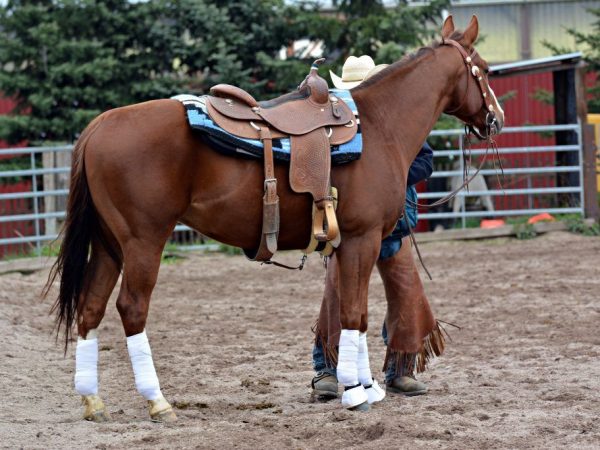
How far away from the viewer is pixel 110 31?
50.7ft

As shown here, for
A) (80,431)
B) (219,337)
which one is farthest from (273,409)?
(219,337)

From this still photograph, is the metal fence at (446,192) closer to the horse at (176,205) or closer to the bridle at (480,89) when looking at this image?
the bridle at (480,89)

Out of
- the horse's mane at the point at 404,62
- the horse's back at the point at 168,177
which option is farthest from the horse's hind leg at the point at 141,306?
the horse's mane at the point at 404,62

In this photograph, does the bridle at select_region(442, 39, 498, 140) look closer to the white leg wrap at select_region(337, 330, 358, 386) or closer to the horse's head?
the horse's head

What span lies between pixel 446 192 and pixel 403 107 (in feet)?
30.4

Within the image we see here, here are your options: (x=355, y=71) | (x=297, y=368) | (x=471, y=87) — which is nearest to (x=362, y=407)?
(x=297, y=368)

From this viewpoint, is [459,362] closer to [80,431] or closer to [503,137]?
[80,431]

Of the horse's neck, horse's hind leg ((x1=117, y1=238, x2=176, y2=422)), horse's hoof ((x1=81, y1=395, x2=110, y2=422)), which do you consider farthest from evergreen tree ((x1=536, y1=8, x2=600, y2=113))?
horse's hoof ((x1=81, y1=395, x2=110, y2=422))

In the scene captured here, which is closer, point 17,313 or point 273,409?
point 273,409

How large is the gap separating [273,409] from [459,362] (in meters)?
1.75

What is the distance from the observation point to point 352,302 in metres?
5.30

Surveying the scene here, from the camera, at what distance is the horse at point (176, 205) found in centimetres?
499

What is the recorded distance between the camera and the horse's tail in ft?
16.9

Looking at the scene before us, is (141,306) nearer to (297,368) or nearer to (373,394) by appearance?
(373,394)
